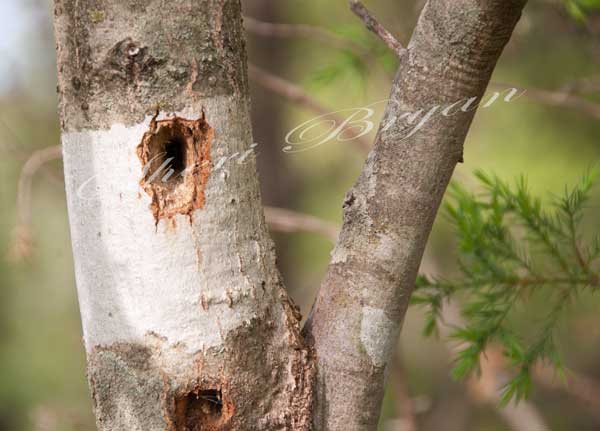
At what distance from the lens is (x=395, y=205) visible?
38.0 inches

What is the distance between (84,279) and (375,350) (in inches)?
17.4

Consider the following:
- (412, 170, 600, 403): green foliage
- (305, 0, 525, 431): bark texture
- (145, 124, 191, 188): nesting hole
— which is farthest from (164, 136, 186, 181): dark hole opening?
(412, 170, 600, 403): green foliage

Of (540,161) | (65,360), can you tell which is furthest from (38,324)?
(540,161)

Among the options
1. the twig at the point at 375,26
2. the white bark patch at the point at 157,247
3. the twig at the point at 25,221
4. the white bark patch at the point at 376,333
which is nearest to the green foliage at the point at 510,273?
the white bark patch at the point at 376,333

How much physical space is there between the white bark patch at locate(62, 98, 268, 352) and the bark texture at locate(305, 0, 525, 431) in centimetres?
15

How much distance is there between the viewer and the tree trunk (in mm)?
893

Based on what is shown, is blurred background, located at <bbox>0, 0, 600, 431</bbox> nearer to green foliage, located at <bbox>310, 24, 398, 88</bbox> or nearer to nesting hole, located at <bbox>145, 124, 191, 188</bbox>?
green foliage, located at <bbox>310, 24, 398, 88</bbox>

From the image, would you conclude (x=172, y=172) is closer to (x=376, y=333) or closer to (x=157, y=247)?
(x=157, y=247)

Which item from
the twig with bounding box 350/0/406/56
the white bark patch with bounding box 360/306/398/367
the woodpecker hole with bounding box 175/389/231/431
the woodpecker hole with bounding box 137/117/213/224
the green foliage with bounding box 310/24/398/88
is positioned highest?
the green foliage with bounding box 310/24/398/88

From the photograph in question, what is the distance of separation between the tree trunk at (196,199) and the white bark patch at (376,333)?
27 mm

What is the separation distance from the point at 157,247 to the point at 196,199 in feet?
0.27

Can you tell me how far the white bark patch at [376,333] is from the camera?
1.00 m

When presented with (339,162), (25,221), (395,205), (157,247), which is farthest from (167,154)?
(339,162)

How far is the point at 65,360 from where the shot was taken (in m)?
5.89
